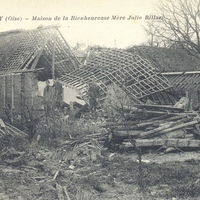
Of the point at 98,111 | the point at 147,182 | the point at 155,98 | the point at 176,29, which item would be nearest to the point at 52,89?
the point at 98,111

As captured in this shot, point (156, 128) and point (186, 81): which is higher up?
point (186, 81)

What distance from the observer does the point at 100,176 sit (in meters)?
8.71

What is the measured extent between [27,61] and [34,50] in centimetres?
74

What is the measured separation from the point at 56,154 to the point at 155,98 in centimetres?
958

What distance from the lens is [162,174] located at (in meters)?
8.33

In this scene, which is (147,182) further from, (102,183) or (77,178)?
(77,178)

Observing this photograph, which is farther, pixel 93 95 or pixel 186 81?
pixel 186 81

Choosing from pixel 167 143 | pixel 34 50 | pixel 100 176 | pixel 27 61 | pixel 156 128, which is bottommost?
pixel 100 176

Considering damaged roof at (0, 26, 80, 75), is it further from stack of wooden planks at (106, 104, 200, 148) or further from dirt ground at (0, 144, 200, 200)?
dirt ground at (0, 144, 200, 200)

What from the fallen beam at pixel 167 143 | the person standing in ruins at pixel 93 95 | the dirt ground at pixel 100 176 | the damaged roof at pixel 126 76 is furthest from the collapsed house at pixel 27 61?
the fallen beam at pixel 167 143

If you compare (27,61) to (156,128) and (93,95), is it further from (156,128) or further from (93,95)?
(156,128)

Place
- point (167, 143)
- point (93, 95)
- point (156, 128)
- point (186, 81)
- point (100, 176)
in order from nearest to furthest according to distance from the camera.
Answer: point (100, 176)
point (167, 143)
point (156, 128)
point (93, 95)
point (186, 81)

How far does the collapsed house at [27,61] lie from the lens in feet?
59.2

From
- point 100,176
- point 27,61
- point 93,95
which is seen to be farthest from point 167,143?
point 27,61
